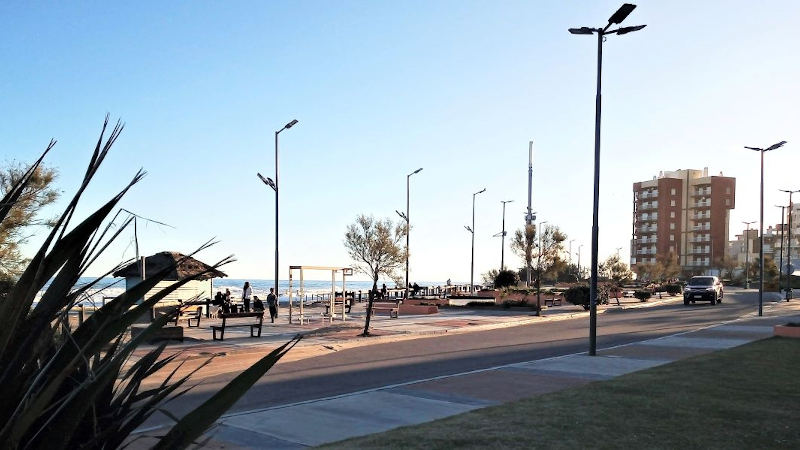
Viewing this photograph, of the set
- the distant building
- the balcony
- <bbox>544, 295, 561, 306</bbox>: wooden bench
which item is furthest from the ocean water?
the distant building

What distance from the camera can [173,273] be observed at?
17906 millimetres

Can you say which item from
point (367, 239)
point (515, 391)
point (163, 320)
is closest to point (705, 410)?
point (515, 391)

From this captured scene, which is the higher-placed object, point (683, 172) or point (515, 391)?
point (683, 172)

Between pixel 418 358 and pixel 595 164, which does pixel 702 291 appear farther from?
pixel 418 358

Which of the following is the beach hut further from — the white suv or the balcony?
the balcony

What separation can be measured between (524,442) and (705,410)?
3.24 m

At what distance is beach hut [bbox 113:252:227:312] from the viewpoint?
1793 millimetres

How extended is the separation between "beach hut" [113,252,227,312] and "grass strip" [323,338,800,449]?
10.1ft

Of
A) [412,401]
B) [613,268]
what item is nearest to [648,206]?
[613,268]

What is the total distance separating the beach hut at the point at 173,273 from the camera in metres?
1.79

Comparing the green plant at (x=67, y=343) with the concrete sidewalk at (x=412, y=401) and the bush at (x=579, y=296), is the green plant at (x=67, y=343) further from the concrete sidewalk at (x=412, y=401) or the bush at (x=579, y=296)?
the bush at (x=579, y=296)

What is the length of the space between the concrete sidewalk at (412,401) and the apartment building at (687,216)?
374ft

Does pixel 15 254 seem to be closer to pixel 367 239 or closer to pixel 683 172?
pixel 367 239

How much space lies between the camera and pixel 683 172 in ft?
414
